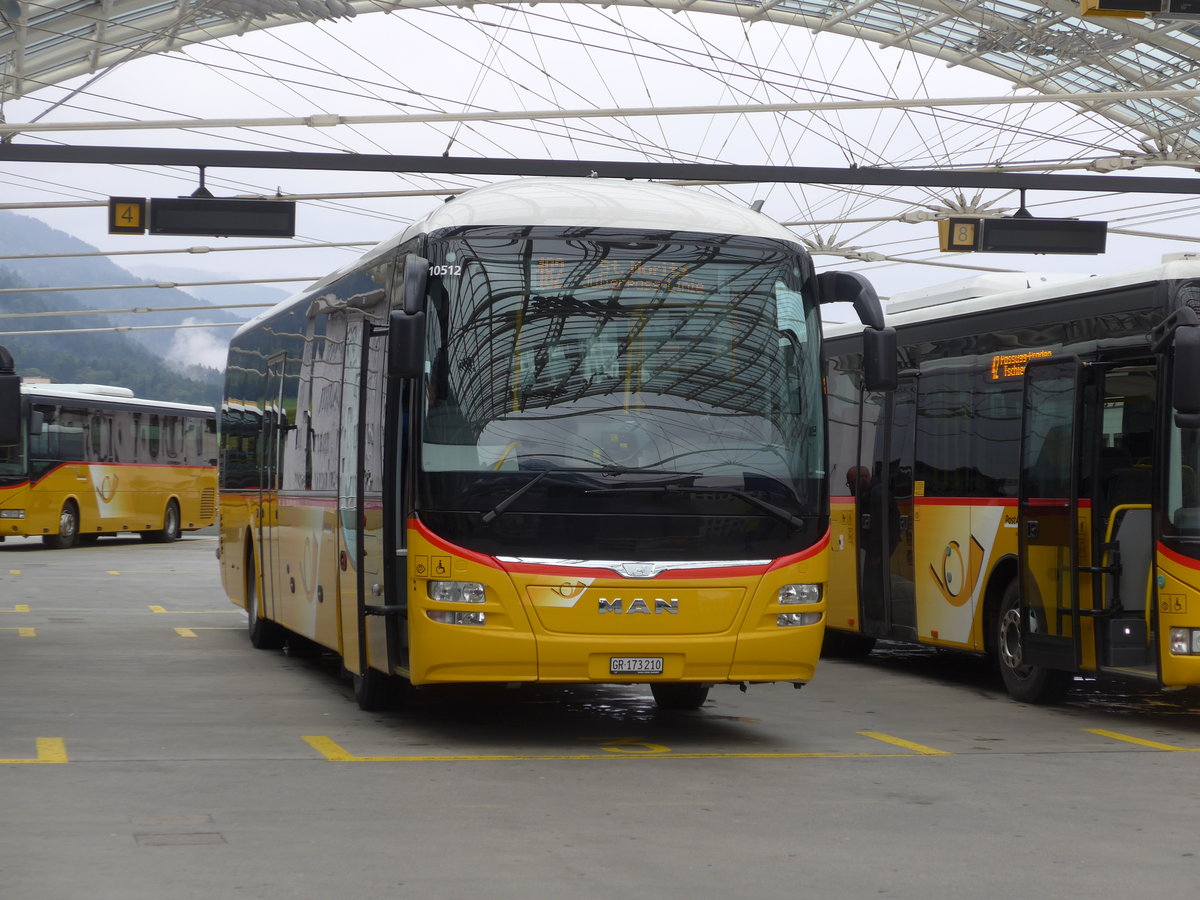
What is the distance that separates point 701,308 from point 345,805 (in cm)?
384

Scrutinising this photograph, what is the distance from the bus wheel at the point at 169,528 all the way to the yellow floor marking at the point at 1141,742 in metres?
33.1

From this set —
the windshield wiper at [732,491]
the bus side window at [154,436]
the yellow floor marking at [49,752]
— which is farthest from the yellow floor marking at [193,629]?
the bus side window at [154,436]

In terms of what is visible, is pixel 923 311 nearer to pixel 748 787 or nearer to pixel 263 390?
pixel 263 390

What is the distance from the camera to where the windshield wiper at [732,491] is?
34.9 feet

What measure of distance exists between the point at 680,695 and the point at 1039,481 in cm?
297

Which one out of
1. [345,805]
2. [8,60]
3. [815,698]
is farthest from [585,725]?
[8,60]

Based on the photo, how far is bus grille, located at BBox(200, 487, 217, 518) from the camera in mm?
44656

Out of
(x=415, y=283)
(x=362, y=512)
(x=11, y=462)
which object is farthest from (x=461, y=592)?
(x=11, y=462)

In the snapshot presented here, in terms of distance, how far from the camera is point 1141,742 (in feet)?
38.2

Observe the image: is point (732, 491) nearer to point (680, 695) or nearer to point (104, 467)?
point (680, 695)

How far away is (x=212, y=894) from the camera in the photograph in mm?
6680

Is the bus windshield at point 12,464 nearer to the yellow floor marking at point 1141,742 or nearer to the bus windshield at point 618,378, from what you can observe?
the bus windshield at point 618,378

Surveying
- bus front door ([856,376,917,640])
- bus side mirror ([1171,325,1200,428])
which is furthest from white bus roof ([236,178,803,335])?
bus front door ([856,376,917,640])

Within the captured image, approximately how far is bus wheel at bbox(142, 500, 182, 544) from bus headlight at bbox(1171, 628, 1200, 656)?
33496 millimetres
